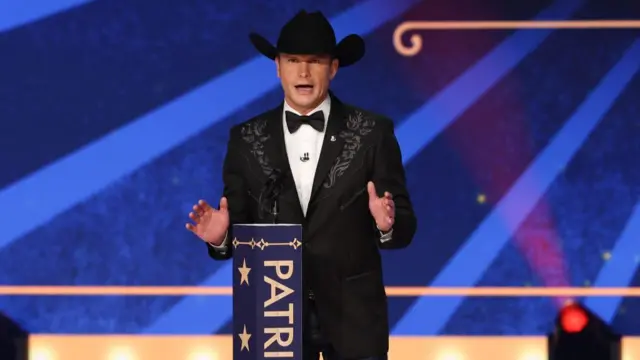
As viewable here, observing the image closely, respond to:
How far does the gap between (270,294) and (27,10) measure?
2540 millimetres

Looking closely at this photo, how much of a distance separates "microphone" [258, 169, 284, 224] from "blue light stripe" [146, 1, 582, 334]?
1880mm

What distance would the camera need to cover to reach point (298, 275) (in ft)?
6.80

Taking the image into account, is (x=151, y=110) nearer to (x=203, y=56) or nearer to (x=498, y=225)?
(x=203, y=56)

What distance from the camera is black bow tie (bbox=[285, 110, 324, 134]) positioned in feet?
7.80

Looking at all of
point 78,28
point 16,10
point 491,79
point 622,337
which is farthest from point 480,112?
point 16,10

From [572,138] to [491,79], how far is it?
1.28 ft

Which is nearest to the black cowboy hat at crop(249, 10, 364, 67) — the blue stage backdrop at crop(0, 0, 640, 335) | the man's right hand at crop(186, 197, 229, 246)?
the man's right hand at crop(186, 197, 229, 246)

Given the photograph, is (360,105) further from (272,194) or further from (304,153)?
(272,194)

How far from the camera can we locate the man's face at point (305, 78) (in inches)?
92.7

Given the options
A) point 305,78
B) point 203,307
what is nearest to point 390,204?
point 305,78

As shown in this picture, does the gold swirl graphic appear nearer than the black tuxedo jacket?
No

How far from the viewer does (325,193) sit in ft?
7.57

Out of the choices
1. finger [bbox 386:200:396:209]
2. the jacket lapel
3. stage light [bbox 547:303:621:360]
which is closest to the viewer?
finger [bbox 386:200:396:209]

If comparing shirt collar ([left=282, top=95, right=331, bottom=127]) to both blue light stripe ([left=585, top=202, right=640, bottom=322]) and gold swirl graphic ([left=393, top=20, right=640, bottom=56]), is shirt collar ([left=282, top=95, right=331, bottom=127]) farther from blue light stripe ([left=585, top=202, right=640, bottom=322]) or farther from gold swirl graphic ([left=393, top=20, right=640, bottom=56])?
blue light stripe ([left=585, top=202, right=640, bottom=322])
